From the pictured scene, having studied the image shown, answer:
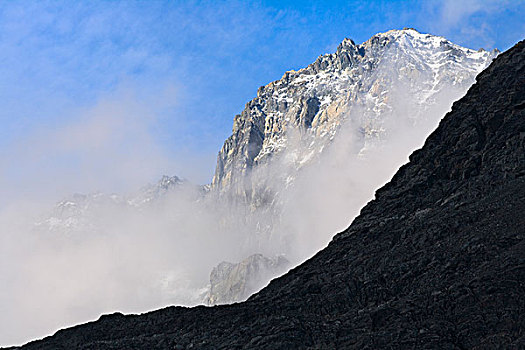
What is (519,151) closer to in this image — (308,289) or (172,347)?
(308,289)

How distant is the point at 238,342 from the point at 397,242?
70.1 feet

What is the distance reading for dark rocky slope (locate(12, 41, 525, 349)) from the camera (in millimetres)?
64625

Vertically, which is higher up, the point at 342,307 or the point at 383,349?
the point at 342,307

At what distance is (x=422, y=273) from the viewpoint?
73.1 metres

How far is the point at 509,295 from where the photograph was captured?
63156 mm

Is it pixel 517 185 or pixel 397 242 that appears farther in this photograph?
pixel 397 242

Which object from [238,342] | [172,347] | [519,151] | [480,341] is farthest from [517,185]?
[172,347]

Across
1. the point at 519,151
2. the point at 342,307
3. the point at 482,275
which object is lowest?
the point at 482,275

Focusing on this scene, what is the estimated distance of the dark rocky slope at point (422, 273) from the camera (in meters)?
64.6

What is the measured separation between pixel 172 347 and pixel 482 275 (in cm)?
3245

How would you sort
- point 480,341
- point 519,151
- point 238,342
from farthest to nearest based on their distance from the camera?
point 519,151 → point 238,342 → point 480,341

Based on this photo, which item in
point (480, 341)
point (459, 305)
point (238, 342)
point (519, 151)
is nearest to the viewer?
point (480, 341)

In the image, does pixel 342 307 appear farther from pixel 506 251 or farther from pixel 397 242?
pixel 506 251

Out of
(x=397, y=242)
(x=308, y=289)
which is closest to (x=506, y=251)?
(x=397, y=242)
